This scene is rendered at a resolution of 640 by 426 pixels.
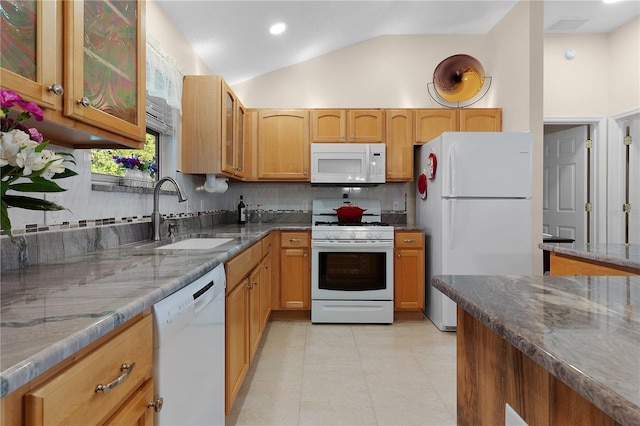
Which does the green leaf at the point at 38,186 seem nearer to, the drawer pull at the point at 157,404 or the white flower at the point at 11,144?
the white flower at the point at 11,144

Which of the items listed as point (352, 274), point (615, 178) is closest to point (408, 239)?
point (352, 274)

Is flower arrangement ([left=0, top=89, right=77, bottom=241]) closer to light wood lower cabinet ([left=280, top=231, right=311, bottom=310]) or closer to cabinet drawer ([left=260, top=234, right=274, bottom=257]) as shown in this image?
cabinet drawer ([left=260, top=234, right=274, bottom=257])

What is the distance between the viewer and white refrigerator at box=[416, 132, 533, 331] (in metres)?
3.04

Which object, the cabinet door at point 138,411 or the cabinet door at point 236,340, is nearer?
the cabinet door at point 138,411

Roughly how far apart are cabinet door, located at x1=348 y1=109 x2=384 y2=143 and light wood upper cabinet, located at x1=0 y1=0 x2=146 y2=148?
236 cm

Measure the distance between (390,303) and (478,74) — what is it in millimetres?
2416

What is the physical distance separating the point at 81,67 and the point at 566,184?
195 inches

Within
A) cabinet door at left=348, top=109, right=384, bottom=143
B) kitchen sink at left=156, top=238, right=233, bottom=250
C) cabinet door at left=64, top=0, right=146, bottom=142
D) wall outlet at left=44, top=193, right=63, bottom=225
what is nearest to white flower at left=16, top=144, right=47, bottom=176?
cabinet door at left=64, top=0, right=146, bottom=142

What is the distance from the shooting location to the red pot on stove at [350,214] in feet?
11.9

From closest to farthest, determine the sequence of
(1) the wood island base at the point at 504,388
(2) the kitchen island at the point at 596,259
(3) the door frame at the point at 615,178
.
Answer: (1) the wood island base at the point at 504,388 < (2) the kitchen island at the point at 596,259 < (3) the door frame at the point at 615,178

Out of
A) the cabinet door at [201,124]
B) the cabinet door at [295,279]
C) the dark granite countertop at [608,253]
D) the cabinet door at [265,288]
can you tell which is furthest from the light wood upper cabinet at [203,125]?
the dark granite countertop at [608,253]

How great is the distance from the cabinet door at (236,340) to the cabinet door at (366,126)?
6.66ft

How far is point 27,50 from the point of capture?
94 cm

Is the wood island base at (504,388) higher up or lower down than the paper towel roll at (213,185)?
lower down
